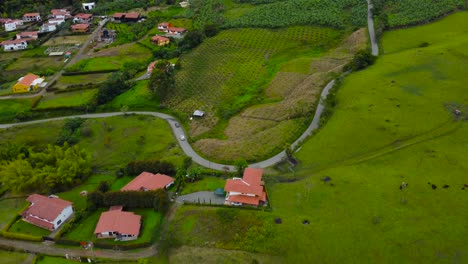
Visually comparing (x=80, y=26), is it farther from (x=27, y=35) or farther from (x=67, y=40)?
(x=27, y=35)

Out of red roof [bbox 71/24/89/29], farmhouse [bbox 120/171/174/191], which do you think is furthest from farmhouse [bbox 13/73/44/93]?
farmhouse [bbox 120/171/174/191]

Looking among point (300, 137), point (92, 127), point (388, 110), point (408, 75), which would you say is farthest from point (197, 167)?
point (408, 75)

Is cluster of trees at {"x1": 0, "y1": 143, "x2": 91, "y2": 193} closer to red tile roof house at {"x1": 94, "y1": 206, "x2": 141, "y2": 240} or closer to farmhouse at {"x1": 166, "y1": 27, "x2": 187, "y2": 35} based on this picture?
red tile roof house at {"x1": 94, "y1": 206, "x2": 141, "y2": 240}

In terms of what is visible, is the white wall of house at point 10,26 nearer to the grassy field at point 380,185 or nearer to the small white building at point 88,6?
the small white building at point 88,6

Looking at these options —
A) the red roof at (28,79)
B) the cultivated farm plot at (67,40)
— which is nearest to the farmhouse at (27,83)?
the red roof at (28,79)

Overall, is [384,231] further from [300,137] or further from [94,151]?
[94,151]
